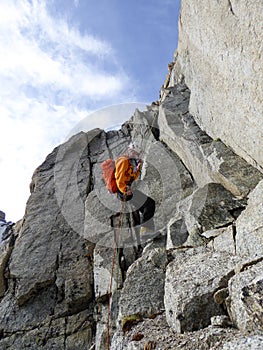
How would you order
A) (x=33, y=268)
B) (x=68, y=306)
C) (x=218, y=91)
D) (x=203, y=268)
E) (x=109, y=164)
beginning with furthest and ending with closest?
(x=109, y=164)
(x=33, y=268)
(x=68, y=306)
(x=218, y=91)
(x=203, y=268)

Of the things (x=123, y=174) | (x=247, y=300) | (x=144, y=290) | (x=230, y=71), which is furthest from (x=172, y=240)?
(x=230, y=71)

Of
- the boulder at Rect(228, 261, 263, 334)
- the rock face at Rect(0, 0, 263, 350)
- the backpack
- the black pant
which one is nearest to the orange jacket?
the backpack

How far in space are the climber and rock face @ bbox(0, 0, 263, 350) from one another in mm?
299

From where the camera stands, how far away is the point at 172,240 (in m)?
7.36

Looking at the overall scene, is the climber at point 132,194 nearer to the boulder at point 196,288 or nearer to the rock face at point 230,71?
the rock face at point 230,71

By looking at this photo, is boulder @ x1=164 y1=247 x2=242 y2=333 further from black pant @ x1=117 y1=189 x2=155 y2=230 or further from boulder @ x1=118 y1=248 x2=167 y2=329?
black pant @ x1=117 y1=189 x2=155 y2=230

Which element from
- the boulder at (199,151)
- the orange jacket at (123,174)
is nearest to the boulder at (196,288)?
the boulder at (199,151)

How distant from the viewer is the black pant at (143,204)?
987cm

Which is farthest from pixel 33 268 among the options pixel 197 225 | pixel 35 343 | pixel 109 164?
pixel 197 225

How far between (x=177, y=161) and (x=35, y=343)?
793cm

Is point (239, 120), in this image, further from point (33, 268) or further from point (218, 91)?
point (33, 268)

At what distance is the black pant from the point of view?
32.4ft

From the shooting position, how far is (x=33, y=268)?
9.98 meters

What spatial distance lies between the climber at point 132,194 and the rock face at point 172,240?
30 cm
